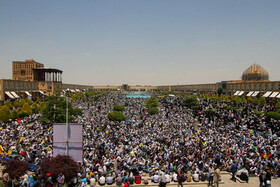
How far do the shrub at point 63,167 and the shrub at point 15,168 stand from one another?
43.0 inches

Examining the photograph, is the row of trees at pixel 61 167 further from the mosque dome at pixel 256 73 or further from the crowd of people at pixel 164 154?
the mosque dome at pixel 256 73

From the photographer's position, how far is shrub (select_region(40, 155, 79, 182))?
7496 millimetres

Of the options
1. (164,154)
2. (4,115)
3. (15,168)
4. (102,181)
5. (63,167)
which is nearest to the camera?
(63,167)

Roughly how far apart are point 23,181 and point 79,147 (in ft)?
7.81

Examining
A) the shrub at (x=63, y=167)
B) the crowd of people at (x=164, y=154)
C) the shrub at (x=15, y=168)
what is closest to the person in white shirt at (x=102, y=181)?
the crowd of people at (x=164, y=154)

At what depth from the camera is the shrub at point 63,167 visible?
295 inches

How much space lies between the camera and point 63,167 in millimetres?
7508

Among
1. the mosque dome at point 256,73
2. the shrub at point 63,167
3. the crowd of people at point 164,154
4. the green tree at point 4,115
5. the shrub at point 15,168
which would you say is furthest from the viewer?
the mosque dome at point 256,73

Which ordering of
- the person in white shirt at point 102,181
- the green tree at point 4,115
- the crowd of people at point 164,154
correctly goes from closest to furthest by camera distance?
the person in white shirt at point 102,181 → the crowd of people at point 164,154 → the green tree at point 4,115

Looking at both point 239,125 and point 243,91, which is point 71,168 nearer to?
point 239,125

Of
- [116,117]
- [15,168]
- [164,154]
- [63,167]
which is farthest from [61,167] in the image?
[116,117]

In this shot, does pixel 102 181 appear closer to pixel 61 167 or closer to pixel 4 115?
pixel 61 167

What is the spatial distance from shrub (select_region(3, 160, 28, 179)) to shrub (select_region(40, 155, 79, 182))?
109cm

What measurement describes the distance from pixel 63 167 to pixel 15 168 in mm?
2142
